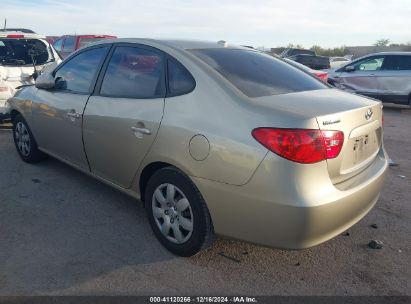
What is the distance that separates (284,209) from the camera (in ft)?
7.97

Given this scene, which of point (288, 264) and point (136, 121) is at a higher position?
point (136, 121)

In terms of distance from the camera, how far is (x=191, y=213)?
9.54 ft

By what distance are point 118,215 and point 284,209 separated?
6.43 feet

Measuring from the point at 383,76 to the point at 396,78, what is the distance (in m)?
0.36

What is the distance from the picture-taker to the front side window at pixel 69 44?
14.3m

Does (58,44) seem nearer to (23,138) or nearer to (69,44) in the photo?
(69,44)

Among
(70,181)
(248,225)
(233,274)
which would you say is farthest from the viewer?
(70,181)

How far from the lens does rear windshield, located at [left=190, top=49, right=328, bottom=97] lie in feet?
9.66

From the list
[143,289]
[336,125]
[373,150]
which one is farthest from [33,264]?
[373,150]

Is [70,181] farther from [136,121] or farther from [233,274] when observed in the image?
[233,274]

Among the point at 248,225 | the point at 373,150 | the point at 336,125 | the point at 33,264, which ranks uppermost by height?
the point at 336,125

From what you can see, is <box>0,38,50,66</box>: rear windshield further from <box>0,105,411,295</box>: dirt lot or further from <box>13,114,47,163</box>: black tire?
<box>0,105,411,295</box>: dirt lot

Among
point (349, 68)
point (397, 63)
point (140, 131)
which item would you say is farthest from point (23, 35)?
point (397, 63)

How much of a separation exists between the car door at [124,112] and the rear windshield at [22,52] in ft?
13.8
